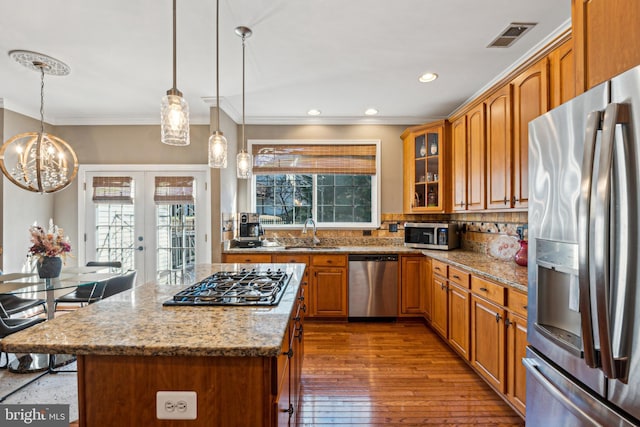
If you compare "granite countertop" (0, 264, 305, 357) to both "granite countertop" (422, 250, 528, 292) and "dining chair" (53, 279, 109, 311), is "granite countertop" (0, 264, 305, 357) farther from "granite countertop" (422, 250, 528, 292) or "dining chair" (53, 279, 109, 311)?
"dining chair" (53, 279, 109, 311)

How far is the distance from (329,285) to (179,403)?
2850 mm

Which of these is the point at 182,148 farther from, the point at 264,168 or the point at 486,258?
the point at 486,258

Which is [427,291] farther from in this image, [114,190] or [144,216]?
[114,190]

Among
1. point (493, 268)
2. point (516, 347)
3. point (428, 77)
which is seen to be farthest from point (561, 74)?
point (516, 347)

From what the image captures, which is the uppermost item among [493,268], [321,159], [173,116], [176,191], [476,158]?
[321,159]

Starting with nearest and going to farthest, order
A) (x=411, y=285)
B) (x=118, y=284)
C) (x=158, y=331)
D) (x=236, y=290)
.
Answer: (x=158, y=331) → (x=236, y=290) → (x=118, y=284) → (x=411, y=285)

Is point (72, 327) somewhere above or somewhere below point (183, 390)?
above

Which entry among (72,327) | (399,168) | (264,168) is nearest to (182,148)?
(264,168)

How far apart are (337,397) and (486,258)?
186 cm

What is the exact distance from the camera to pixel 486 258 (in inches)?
119

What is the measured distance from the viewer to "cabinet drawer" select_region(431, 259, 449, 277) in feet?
10.2

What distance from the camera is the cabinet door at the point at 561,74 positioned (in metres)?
1.99

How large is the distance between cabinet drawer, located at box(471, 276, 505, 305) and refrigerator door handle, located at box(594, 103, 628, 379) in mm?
1178

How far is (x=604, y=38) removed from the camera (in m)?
1.18
